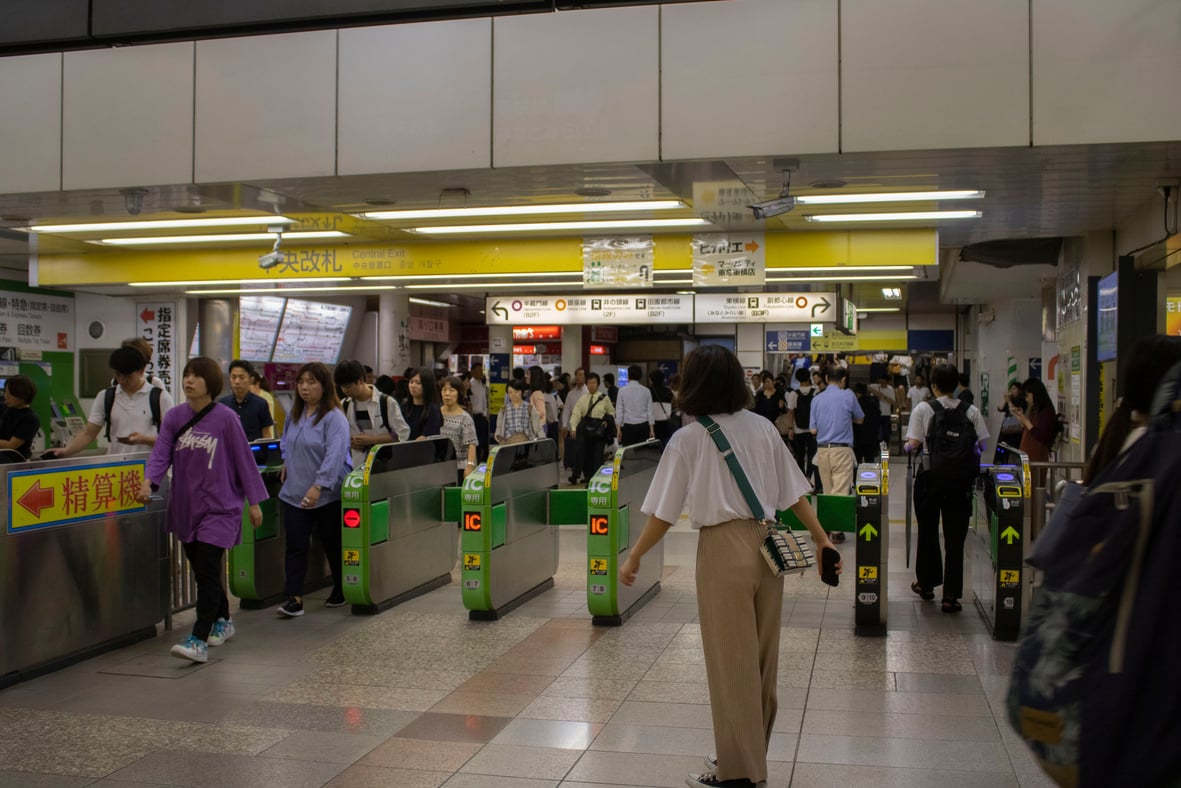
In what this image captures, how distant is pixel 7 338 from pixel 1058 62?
13573mm

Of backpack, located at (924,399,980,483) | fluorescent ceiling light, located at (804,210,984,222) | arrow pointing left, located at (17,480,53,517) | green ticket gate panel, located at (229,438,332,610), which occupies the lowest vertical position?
green ticket gate panel, located at (229,438,332,610)

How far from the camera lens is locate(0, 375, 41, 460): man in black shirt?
325 inches

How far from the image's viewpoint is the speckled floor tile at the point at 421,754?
14.4 ft

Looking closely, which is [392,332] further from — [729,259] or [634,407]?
[729,259]

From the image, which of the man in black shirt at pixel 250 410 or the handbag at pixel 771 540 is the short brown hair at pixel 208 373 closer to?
the man in black shirt at pixel 250 410

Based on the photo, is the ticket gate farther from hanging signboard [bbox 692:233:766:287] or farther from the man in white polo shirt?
hanging signboard [bbox 692:233:766:287]

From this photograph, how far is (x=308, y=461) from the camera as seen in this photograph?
7.23m

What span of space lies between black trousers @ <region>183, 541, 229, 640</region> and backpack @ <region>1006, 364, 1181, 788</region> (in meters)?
4.95

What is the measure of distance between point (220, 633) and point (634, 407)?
861 cm

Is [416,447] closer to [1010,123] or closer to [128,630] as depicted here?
[128,630]

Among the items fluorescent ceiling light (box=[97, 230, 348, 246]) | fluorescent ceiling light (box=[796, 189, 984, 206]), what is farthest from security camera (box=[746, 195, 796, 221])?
fluorescent ceiling light (box=[97, 230, 348, 246])

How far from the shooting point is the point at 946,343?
92.9 feet

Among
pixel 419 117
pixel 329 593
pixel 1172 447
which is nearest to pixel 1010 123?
pixel 419 117

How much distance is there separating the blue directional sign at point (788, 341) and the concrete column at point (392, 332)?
8.01 metres
